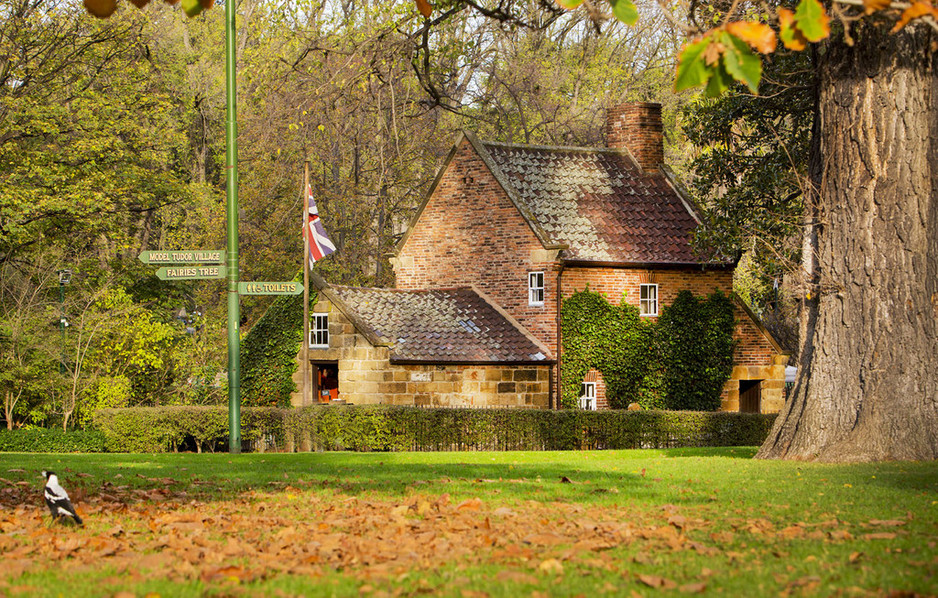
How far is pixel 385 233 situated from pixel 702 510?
38.6 metres

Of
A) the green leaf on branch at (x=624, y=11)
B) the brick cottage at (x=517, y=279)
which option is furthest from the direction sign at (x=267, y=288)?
the green leaf on branch at (x=624, y=11)

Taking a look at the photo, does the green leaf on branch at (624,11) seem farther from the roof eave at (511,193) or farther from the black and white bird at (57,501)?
the roof eave at (511,193)

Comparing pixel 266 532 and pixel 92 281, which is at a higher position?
pixel 92 281

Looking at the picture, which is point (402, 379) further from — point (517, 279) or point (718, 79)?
point (718, 79)

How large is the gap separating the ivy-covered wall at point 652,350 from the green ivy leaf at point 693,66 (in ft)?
80.7

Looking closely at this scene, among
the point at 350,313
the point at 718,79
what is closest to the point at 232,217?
the point at 350,313

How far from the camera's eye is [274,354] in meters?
29.7

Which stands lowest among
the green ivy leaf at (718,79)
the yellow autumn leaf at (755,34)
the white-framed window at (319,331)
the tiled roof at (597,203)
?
the white-framed window at (319,331)

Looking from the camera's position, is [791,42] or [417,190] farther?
[417,190]

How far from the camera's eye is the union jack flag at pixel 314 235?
1024 inches

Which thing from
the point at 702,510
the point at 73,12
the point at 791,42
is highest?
the point at 73,12

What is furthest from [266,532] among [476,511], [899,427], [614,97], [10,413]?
[614,97]

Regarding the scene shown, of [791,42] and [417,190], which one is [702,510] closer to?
[791,42]

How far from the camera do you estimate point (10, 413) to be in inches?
1230
